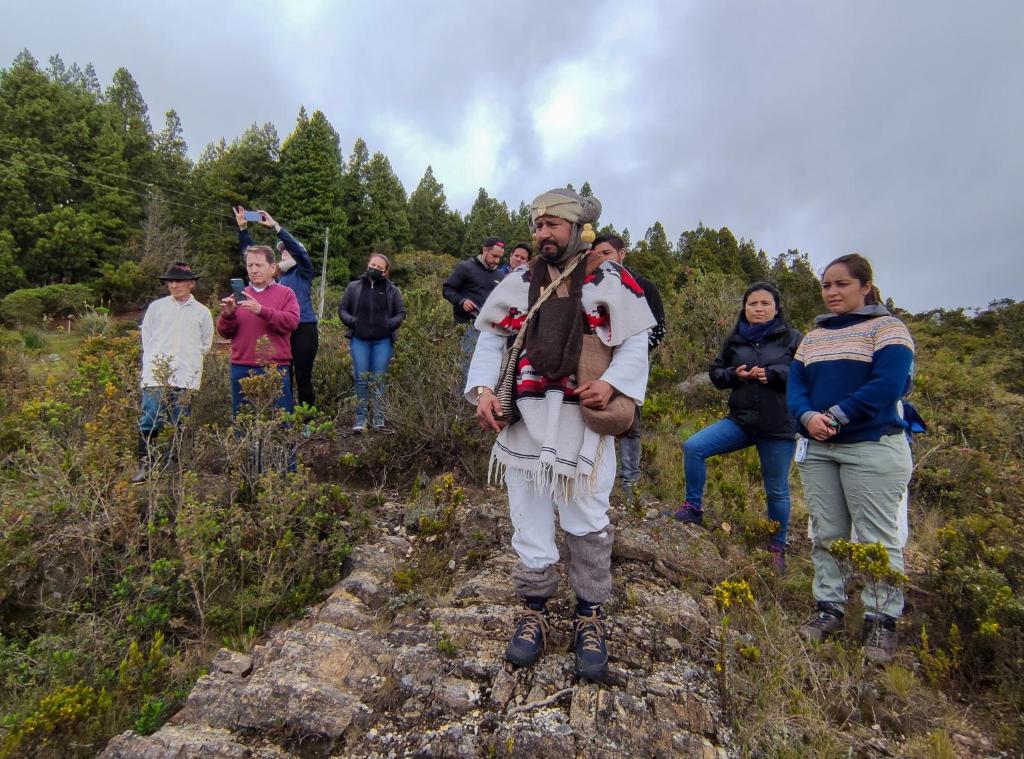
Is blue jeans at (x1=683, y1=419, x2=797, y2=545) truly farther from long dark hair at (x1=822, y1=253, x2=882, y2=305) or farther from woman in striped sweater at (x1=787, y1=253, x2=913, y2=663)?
long dark hair at (x1=822, y1=253, x2=882, y2=305)

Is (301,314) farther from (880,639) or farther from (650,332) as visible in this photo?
(880,639)

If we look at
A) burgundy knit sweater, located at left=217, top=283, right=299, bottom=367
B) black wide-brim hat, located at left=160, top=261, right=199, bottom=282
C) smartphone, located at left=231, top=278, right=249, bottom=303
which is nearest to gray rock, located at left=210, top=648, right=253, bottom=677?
burgundy knit sweater, located at left=217, top=283, right=299, bottom=367

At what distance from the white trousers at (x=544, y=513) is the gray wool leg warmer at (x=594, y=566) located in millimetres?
38

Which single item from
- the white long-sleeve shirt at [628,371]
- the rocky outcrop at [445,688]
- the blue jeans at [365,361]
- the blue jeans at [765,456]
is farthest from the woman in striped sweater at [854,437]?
the blue jeans at [365,361]

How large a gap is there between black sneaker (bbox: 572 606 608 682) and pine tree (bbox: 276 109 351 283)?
98.6ft

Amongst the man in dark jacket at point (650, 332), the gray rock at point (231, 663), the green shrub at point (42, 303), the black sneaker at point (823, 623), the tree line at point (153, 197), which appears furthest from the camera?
the tree line at point (153, 197)

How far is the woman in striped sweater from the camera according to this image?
2.37 meters

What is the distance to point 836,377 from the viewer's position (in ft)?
8.35

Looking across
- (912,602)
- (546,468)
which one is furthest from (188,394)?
(912,602)

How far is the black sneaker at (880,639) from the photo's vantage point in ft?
7.59

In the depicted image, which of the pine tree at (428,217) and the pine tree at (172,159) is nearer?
the pine tree at (172,159)

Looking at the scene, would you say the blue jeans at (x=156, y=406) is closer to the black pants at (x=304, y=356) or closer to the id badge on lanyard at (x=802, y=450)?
the black pants at (x=304, y=356)

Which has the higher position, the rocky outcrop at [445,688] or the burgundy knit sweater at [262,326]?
the burgundy knit sweater at [262,326]

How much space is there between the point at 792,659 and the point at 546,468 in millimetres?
1344
